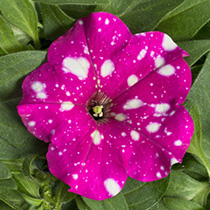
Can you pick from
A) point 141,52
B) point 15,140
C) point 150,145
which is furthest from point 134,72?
point 15,140

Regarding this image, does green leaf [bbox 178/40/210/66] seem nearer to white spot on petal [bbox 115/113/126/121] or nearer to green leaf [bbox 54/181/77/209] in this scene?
white spot on petal [bbox 115/113/126/121]

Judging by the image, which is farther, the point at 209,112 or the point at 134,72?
the point at 209,112

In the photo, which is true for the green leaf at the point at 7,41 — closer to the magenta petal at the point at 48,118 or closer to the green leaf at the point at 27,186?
the magenta petal at the point at 48,118

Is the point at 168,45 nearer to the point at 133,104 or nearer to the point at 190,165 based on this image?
the point at 133,104

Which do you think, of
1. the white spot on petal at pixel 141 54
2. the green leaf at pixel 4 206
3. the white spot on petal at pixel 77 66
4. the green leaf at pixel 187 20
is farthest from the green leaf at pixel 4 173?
the green leaf at pixel 187 20

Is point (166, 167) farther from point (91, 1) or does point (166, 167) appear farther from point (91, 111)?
point (91, 1)

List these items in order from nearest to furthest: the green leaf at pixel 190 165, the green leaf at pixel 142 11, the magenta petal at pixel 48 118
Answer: the magenta petal at pixel 48 118
the green leaf at pixel 142 11
the green leaf at pixel 190 165
